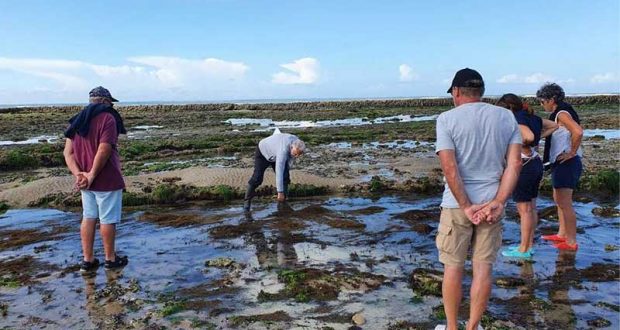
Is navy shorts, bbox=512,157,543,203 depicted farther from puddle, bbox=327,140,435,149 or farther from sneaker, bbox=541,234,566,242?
puddle, bbox=327,140,435,149

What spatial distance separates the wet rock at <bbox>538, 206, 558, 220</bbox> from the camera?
28.0 ft

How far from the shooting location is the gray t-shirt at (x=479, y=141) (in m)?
3.76

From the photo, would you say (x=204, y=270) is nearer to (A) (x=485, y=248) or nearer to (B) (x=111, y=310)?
(B) (x=111, y=310)

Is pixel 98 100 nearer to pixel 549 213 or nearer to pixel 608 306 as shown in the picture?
pixel 608 306

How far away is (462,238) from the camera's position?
153 inches

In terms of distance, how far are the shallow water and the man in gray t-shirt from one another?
2.74ft

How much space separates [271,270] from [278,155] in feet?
9.44

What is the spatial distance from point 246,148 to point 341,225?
38.6 ft

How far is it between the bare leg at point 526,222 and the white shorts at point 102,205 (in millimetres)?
5088

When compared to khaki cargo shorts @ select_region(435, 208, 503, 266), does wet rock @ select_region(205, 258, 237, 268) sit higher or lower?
lower

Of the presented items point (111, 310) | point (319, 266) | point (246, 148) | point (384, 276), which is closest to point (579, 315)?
point (384, 276)

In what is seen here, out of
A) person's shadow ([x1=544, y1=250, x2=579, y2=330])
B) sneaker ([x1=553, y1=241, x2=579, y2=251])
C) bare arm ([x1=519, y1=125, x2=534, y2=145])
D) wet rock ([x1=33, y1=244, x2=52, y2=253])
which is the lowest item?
wet rock ([x1=33, y1=244, x2=52, y2=253])

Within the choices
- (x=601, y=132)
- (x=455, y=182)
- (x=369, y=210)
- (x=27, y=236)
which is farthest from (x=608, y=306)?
(x=601, y=132)

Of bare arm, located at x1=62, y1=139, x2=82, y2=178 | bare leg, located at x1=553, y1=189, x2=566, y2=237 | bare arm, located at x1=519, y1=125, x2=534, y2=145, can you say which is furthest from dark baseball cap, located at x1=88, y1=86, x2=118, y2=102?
bare leg, located at x1=553, y1=189, x2=566, y2=237
